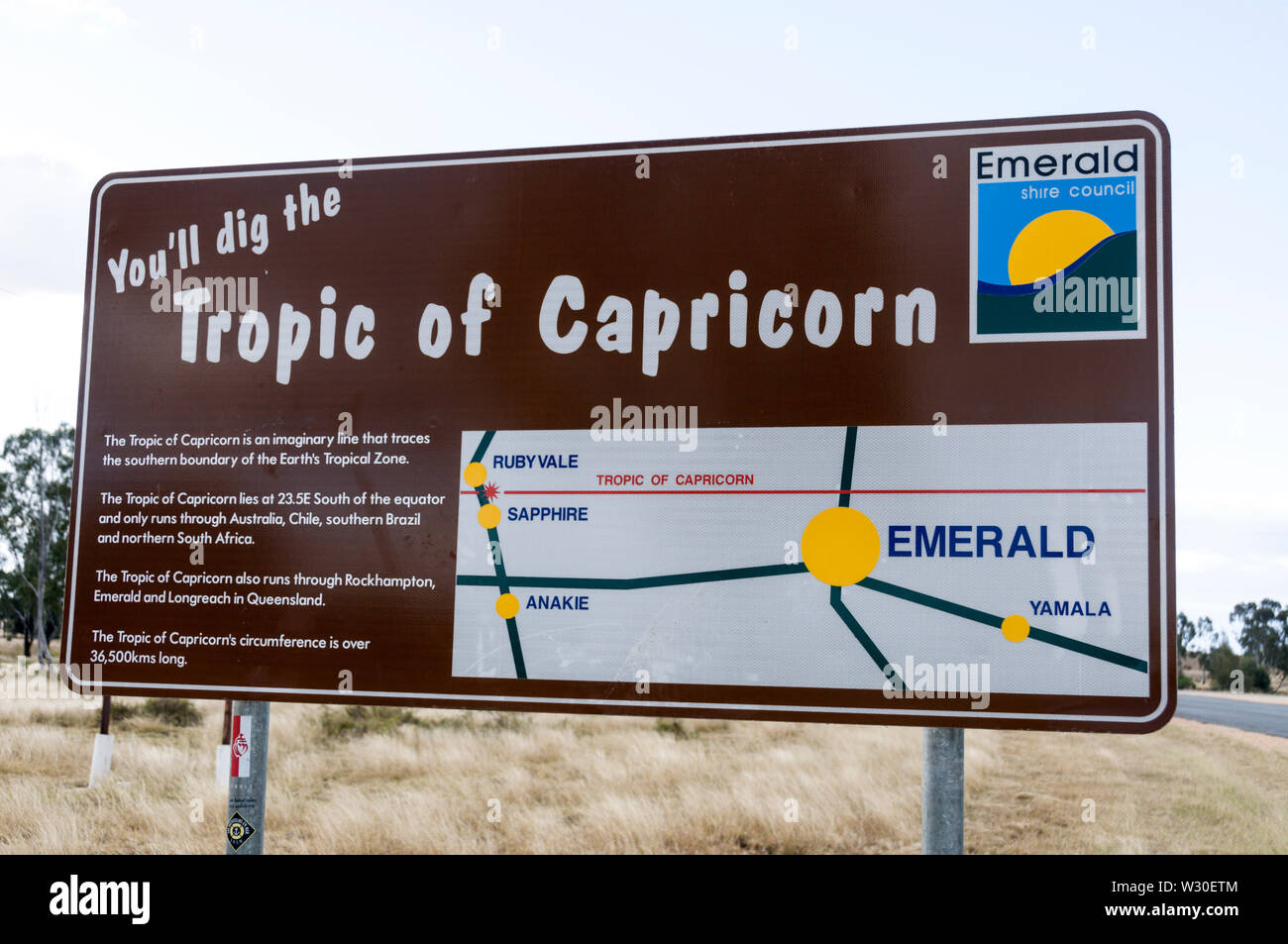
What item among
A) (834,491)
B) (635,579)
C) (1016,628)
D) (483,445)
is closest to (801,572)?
(834,491)

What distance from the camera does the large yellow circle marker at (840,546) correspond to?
418 centimetres

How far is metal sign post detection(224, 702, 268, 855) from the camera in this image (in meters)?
4.46

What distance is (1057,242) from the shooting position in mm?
4215

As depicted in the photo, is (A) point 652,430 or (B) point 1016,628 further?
(A) point 652,430

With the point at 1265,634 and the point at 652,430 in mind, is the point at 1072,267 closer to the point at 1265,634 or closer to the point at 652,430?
the point at 652,430

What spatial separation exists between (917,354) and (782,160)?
1092 millimetres

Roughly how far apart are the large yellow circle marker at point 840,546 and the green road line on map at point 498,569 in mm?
1344

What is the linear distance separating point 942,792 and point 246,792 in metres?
3.07

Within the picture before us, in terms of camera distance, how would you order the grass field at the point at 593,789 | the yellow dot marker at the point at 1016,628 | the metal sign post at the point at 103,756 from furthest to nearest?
1. the metal sign post at the point at 103,756
2. the grass field at the point at 593,789
3. the yellow dot marker at the point at 1016,628

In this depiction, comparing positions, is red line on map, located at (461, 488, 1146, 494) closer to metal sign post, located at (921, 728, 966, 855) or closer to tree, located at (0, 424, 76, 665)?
metal sign post, located at (921, 728, 966, 855)

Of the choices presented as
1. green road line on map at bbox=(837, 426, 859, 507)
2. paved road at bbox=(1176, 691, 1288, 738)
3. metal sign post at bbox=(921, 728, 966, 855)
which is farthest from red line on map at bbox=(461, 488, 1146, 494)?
paved road at bbox=(1176, 691, 1288, 738)

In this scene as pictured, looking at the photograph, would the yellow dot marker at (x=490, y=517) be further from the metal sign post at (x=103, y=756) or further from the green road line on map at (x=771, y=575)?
the metal sign post at (x=103, y=756)

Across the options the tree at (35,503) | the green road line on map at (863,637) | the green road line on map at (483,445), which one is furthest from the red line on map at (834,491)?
the tree at (35,503)

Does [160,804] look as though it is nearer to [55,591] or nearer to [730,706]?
[730,706]
